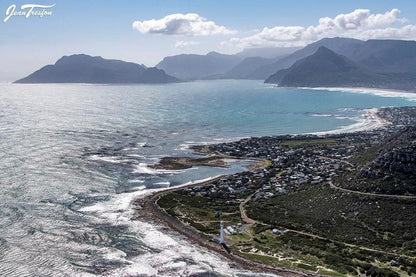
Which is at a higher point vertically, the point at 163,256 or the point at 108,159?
the point at 108,159

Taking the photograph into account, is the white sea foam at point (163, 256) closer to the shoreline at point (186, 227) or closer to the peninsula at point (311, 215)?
the shoreline at point (186, 227)

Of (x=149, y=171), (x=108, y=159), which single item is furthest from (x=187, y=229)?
(x=108, y=159)

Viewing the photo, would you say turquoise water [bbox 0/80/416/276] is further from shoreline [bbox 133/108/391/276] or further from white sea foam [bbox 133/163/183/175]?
shoreline [bbox 133/108/391/276]

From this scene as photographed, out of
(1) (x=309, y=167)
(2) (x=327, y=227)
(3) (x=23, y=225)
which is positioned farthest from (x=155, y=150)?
(2) (x=327, y=227)

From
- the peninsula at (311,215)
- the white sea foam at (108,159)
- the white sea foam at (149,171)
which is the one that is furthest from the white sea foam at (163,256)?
the white sea foam at (108,159)

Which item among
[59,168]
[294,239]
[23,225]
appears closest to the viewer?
[294,239]

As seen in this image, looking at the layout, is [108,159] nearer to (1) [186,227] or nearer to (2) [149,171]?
(2) [149,171]

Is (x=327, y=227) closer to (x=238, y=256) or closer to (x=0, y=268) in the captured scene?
(x=238, y=256)

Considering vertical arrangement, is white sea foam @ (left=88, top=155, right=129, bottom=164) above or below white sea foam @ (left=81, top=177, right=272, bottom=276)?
above

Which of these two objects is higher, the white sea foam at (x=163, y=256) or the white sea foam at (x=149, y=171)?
the white sea foam at (x=149, y=171)

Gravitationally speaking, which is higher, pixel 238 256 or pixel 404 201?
pixel 404 201

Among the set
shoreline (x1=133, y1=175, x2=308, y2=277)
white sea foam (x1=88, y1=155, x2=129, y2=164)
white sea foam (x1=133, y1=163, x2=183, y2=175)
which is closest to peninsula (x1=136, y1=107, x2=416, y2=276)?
shoreline (x1=133, y1=175, x2=308, y2=277)
